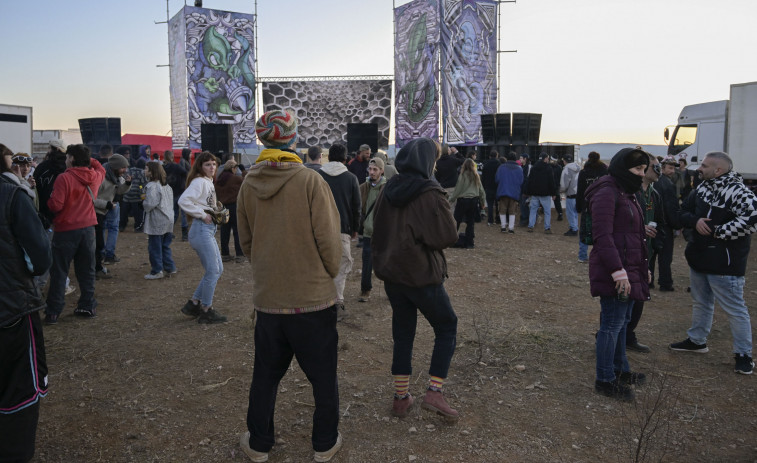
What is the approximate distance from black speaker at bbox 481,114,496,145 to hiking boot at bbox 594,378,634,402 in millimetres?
16315

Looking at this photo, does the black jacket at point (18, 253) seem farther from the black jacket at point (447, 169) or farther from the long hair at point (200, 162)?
the black jacket at point (447, 169)

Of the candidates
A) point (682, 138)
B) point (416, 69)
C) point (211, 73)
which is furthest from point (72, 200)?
point (211, 73)

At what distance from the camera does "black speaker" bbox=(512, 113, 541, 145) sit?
1856 cm

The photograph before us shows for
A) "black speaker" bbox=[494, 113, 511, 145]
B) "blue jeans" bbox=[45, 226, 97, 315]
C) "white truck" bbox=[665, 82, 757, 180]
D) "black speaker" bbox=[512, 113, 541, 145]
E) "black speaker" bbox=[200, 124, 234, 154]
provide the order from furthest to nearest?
"black speaker" bbox=[494, 113, 511, 145]
"black speaker" bbox=[512, 113, 541, 145]
"black speaker" bbox=[200, 124, 234, 154]
"white truck" bbox=[665, 82, 757, 180]
"blue jeans" bbox=[45, 226, 97, 315]

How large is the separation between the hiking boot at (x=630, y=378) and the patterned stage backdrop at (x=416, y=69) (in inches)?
704

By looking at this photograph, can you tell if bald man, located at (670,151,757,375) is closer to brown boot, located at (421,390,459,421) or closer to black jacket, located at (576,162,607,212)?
brown boot, located at (421,390,459,421)

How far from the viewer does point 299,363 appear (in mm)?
2836

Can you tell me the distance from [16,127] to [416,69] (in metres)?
13.8

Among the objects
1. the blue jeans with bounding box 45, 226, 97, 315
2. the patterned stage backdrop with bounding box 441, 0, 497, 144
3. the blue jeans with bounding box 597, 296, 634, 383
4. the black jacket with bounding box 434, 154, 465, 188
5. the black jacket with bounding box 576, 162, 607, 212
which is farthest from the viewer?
the patterned stage backdrop with bounding box 441, 0, 497, 144

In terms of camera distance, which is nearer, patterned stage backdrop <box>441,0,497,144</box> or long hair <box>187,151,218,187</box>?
long hair <box>187,151,218,187</box>

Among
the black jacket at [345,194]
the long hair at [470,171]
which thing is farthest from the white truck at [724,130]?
the black jacket at [345,194]

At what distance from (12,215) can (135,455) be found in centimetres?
147

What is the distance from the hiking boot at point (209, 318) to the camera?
18.3 ft

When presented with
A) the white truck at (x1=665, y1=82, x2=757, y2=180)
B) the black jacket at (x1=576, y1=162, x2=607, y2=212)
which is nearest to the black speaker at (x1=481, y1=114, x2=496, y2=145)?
the white truck at (x1=665, y1=82, x2=757, y2=180)
